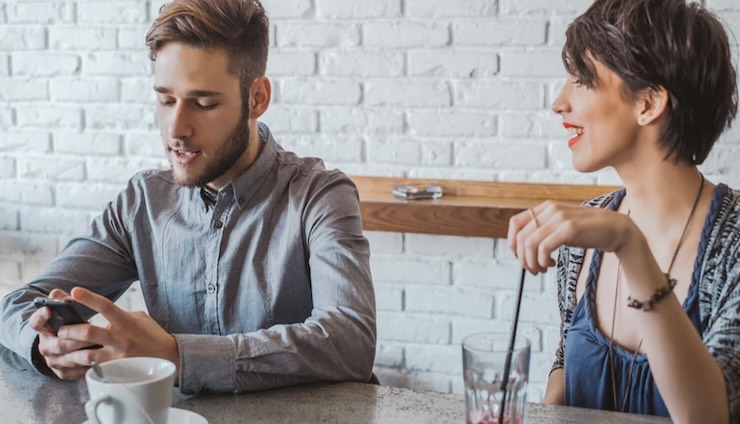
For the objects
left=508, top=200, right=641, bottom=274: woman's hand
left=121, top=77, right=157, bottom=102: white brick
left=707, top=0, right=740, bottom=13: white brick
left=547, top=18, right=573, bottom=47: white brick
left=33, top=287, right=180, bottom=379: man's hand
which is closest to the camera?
left=508, top=200, right=641, bottom=274: woman's hand

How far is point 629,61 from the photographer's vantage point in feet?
4.27

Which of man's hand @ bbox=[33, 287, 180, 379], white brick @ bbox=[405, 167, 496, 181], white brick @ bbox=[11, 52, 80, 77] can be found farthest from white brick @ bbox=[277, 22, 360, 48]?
man's hand @ bbox=[33, 287, 180, 379]

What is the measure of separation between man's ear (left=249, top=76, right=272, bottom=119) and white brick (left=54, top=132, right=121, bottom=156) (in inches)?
36.6

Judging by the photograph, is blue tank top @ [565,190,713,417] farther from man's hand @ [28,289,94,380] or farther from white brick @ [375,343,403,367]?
white brick @ [375,343,403,367]

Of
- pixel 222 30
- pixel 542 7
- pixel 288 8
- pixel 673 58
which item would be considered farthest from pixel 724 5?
pixel 222 30

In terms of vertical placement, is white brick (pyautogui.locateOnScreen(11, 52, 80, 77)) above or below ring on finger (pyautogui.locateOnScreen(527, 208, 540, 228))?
above

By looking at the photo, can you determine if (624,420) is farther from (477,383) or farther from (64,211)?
(64,211)

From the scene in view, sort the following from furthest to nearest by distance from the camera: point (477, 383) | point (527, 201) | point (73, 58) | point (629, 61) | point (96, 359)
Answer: point (73, 58)
point (527, 201)
point (629, 61)
point (96, 359)
point (477, 383)

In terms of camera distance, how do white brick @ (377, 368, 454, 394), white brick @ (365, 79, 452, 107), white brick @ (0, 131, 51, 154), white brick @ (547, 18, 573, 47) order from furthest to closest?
white brick @ (0, 131, 51, 154) → white brick @ (377, 368, 454, 394) → white brick @ (365, 79, 452, 107) → white brick @ (547, 18, 573, 47)

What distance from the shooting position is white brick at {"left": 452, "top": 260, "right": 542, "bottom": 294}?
2154 millimetres

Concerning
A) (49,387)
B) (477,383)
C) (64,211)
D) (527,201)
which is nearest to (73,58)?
(64,211)

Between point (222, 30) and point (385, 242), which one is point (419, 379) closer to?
point (385, 242)

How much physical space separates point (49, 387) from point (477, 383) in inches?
22.4

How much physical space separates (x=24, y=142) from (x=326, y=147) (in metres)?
0.87
